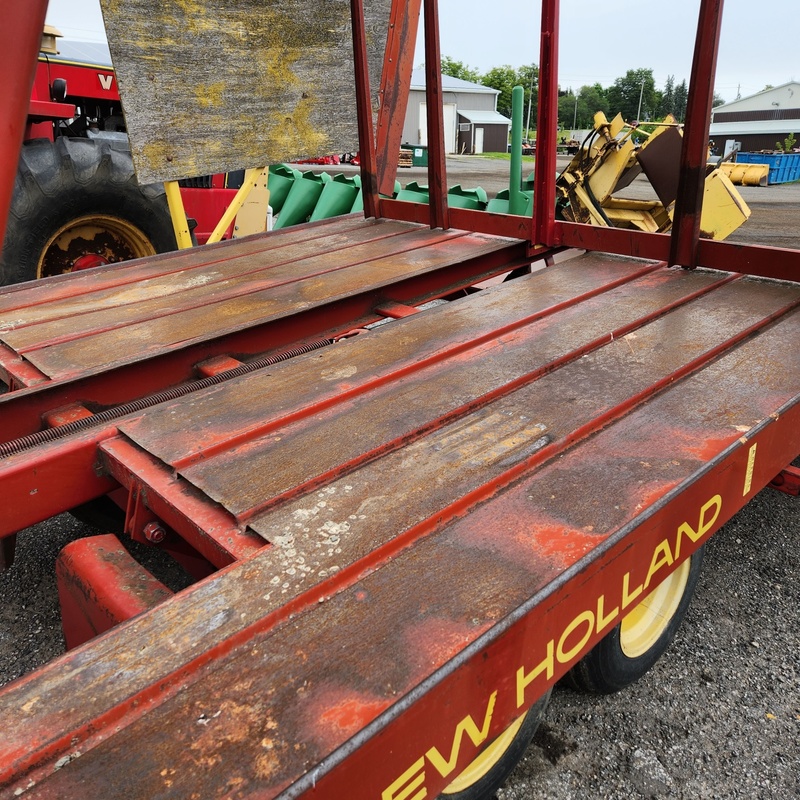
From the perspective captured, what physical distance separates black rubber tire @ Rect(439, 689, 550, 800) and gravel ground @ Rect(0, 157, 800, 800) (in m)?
0.11

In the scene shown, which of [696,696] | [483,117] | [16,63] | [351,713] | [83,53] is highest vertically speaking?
[83,53]

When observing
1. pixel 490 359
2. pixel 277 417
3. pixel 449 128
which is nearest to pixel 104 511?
pixel 277 417

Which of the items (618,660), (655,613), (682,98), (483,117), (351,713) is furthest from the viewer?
(483,117)

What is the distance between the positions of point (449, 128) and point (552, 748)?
146ft

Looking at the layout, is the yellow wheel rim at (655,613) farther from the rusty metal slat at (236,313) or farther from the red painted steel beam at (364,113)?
the red painted steel beam at (364,113)

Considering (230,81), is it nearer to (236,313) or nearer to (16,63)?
(236,313)

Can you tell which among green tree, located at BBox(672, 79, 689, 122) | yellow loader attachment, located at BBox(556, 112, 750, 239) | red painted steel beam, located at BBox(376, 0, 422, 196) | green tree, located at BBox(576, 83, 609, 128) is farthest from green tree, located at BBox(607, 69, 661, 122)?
red painted steel beam, located at BBox(376, 0, 422, 196)

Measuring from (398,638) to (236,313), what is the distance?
6.14ft

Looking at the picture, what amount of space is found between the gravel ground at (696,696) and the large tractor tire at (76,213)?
1973 mm

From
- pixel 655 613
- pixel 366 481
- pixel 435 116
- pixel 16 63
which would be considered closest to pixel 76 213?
pixel 435 116

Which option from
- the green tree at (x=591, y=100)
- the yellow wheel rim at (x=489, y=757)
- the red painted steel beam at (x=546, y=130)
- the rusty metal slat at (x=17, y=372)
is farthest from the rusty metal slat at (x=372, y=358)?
the green tree at (x=591, y=100)

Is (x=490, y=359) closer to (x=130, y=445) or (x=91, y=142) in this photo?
(x=130, y=445)

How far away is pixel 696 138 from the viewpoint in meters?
2.71

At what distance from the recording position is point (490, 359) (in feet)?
7.10
